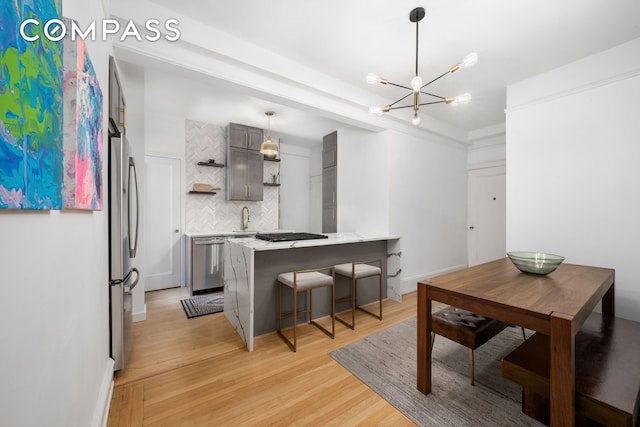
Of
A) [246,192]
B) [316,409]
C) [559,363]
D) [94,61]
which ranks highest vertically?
[94,61]

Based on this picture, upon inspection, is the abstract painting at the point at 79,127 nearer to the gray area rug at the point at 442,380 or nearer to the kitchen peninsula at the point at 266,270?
the kitchen peninsula at the point at 266,270

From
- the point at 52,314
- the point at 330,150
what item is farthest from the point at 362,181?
the point at 52,314

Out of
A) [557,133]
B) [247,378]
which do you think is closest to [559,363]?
[247,378]

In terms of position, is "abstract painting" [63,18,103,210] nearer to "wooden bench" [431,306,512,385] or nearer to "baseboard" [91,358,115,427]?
"baseboard" [91,358,115,427]

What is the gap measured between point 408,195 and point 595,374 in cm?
284

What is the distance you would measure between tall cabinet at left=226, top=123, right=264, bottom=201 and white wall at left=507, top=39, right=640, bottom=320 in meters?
3.84

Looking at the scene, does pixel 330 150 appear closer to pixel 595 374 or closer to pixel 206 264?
pixel 206 264

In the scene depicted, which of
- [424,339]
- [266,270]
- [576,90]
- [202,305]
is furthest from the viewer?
[202,305]

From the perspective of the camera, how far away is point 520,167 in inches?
122

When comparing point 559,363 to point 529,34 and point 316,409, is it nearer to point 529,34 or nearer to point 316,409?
point 316,409

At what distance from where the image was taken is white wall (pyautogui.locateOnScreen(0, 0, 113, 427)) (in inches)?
21.3

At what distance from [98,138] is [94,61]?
40 cm

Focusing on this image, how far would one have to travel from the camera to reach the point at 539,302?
4.56 feet

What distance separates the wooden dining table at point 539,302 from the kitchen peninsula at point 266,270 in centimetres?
128
